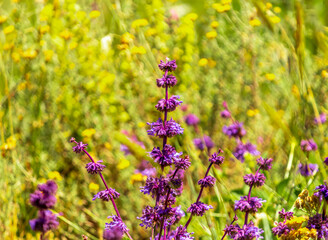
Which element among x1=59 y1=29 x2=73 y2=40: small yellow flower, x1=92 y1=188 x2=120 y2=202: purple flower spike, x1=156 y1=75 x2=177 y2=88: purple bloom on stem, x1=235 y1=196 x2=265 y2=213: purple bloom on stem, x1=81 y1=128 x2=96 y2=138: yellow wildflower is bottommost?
x1=81 y1=128 x2=96 y2=138: yellow wildflower

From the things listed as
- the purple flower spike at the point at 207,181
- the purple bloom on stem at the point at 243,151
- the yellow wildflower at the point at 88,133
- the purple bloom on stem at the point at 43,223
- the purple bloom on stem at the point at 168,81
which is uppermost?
the purple bloom on stem at the point at 168,81

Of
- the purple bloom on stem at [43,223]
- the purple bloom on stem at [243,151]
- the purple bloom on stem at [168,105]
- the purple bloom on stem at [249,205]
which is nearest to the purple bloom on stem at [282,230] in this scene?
the purple bloom on stem at [249,205]

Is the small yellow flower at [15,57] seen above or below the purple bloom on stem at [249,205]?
below

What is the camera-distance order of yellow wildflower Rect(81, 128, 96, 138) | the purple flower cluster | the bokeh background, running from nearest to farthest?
the purple flower cluster, the bokeh background, yellow wildflower Rect(81, 128, 96, 138)

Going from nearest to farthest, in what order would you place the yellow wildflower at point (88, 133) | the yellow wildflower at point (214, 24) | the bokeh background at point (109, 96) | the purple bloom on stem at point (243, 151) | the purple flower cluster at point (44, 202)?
1. the purple flower cluster at point (44, 202)
2. the purple bloom on stem at point (243, 151)
3. the bokeh background at point (109, 96)
4. the yellow wildflower at point (88, 133)
5. the yellow wildflower at point (214, 24)

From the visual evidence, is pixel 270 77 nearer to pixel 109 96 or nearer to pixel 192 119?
pixel 192 119

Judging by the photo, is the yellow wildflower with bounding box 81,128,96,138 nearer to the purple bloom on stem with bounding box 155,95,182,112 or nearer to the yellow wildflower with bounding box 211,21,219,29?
the yellow wildflower with bounding box 211,21,219,29

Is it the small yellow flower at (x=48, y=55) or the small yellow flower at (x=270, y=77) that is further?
the small yellow flower at (x=270, y=77)

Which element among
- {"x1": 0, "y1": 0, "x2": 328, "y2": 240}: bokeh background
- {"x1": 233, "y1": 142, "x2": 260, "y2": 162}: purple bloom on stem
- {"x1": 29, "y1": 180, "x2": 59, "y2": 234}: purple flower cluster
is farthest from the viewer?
{"x1": 0, "y1": 0, "x2": 328, "y2": 240}: bokeh background

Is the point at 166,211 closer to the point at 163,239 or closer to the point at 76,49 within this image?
the point at 163,239

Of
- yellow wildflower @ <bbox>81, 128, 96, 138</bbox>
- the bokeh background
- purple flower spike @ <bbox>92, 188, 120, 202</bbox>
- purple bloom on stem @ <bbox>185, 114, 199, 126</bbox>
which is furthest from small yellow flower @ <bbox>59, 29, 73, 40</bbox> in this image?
purple flower spike @ <bbox>92, 188, 120, 202</bbox>

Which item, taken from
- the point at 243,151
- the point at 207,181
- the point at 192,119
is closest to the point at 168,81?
the point at 207,181

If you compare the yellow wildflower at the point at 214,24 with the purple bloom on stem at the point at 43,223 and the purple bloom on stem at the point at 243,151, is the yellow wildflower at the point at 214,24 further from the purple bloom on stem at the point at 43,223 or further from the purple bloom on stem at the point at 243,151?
the purple bloom on stem at the point at 43,223

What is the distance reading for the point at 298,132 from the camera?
116 cm
